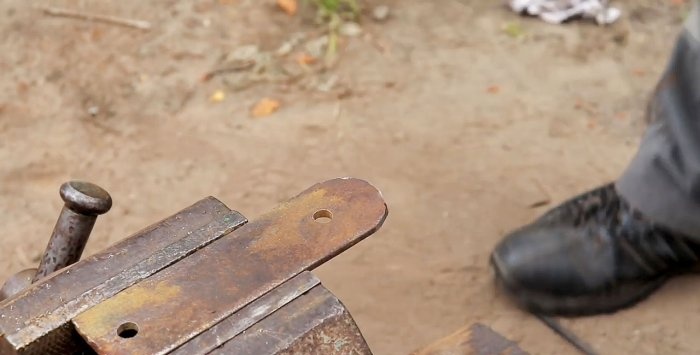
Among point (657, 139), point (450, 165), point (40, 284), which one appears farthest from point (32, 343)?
point (450, 165)

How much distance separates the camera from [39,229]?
7.36 ft

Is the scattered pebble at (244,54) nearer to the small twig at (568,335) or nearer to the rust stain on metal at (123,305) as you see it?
the small twig at (568,335)

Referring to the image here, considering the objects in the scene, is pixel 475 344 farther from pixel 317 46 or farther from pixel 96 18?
pixel 96 18

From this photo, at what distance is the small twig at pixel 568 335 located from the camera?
1931mm

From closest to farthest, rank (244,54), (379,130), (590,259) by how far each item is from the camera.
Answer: (590,259)
(379,130)
(244,54)

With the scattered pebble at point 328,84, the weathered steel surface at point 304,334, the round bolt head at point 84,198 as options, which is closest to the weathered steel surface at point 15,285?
the round bolt head at point 84,198

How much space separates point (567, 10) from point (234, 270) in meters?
2.44

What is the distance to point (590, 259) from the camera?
1933 mm

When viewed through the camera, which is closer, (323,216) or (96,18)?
(323,216)

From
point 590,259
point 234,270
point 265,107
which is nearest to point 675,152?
point 590,259

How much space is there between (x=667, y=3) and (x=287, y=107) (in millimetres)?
1618

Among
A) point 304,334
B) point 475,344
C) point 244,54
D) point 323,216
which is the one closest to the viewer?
point 304,334

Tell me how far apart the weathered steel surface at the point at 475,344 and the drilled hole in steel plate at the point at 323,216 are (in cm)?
28

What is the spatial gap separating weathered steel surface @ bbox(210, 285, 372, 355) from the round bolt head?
0.28 metres
